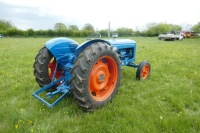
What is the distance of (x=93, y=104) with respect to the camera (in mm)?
3426

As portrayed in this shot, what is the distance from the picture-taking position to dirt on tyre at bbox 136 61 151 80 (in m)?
5.33

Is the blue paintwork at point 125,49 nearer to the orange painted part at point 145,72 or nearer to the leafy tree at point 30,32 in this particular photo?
the orange painted part at point 145,72

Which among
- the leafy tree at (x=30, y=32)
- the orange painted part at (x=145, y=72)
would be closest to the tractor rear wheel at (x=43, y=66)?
the orange painted part at (x=145, y=72)

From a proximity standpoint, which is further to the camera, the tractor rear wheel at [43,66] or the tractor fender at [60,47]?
the tractor rear wheel at [43,66]

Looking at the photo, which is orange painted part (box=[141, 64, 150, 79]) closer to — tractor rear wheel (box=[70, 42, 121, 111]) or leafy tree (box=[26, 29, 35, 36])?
tractor rear wheel (box=[70, 42, 121, 111])

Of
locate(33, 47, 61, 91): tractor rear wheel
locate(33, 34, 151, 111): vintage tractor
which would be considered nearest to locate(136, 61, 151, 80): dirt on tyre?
locate(33, 34, 151, 111): vintage tractor

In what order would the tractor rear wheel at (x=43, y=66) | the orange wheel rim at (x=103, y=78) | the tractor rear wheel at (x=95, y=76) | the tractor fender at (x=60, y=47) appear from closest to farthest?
1. the tractor rear wheel at (x=95, y=76)
2. the orange wheel rim at (x=103, y=78)
3. the tractor fender at (x=60, y=47)
4. the tractor rear wheel at (x=43, y=66)

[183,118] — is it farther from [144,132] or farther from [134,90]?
[134,90]

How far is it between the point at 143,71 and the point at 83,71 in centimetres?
283

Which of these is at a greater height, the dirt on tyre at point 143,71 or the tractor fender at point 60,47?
the tractor fender at point 60,47

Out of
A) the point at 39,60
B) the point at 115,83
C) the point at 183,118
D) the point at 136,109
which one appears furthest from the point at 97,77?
the point at 183,118

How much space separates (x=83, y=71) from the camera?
318 centimetres

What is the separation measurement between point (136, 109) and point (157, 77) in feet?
Result: 7.84

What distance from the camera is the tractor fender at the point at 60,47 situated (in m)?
3.84
